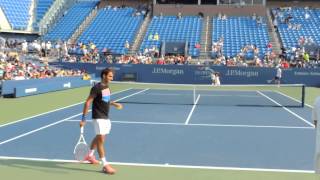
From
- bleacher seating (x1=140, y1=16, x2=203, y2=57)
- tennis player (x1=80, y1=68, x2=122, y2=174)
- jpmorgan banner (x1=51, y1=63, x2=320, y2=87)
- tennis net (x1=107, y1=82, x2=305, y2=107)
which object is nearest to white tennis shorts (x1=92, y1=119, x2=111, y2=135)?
tennis player (x1=80, y1=68, x2=122, y2=174)

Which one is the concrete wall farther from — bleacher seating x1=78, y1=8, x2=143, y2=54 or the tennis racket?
the tennis racket

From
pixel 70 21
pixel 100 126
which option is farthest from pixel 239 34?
pixel 100 126

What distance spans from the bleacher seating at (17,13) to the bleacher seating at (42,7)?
1.12m

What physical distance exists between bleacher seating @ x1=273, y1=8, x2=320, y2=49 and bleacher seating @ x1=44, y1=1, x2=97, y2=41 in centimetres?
1876

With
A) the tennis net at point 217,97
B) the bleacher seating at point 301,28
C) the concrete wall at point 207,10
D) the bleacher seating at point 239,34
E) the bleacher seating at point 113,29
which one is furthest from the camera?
the concrete wall at point 207,10

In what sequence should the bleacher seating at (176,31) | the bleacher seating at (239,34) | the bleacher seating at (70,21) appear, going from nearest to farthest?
the bleacher seating at (239,34), the bleacher seating at (176,31), the bleacher seating at (70,21)

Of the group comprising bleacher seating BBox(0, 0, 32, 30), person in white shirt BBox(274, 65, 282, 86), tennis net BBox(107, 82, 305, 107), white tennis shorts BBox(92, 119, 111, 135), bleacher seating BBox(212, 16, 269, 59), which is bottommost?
tennis net BBox(107, 82, 305, 107)

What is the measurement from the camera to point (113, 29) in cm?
4522

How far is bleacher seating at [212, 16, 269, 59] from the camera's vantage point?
131ft

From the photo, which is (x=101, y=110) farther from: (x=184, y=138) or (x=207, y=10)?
(x=207, y=10)

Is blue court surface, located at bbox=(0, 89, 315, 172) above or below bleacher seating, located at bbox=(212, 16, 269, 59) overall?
below

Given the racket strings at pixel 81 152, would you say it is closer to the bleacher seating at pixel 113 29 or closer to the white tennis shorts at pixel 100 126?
the white tennis shorts at pixel 100 126

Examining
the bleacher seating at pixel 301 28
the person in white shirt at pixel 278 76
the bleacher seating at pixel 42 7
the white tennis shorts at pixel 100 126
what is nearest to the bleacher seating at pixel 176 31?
the bleacher seating at pixel 301 28

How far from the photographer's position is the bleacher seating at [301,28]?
40844mm
